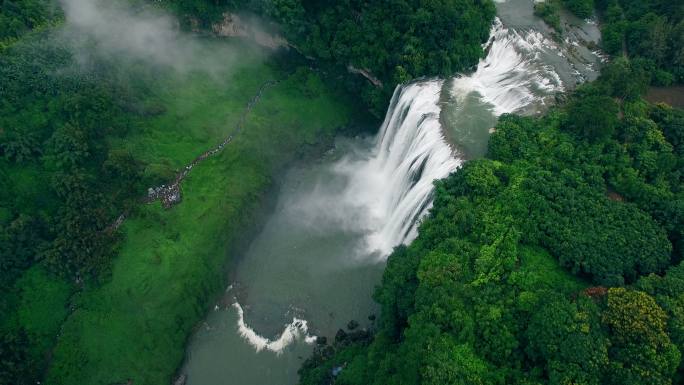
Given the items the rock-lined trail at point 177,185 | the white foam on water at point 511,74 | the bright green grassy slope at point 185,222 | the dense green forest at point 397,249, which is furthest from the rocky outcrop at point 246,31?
the white foam on water at point 511,74

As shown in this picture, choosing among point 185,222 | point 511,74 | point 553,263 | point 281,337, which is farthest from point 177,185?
point 511,74

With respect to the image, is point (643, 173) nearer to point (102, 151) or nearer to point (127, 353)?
point (127, 353)

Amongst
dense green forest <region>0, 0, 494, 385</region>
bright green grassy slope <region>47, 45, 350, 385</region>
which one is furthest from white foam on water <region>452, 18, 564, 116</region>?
bright green grassy slope <region>47, 45, 350, 385</region>

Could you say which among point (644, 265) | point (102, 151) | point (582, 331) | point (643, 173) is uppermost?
point (643, 173)

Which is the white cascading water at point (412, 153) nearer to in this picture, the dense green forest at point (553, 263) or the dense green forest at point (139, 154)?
the dense green forest at point (139, 154)

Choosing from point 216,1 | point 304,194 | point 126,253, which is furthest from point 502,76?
point 126,253

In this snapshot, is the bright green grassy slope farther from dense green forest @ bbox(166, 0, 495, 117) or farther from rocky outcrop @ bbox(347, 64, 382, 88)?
dense green forest @ bbox(166, 0, 495, 117)

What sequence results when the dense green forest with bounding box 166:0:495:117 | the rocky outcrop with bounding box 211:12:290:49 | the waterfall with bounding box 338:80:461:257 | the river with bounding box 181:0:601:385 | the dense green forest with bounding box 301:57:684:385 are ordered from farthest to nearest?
the rocky outcrop with bounding box 211:12:290:49 → the dense green forest with bounding box 166:0:495:117 → the waterfall with bounding box 338:80:461:257 → the river with bounding box 181:0:601:385 → the dense green forest with bounding box 301:57:684:385
